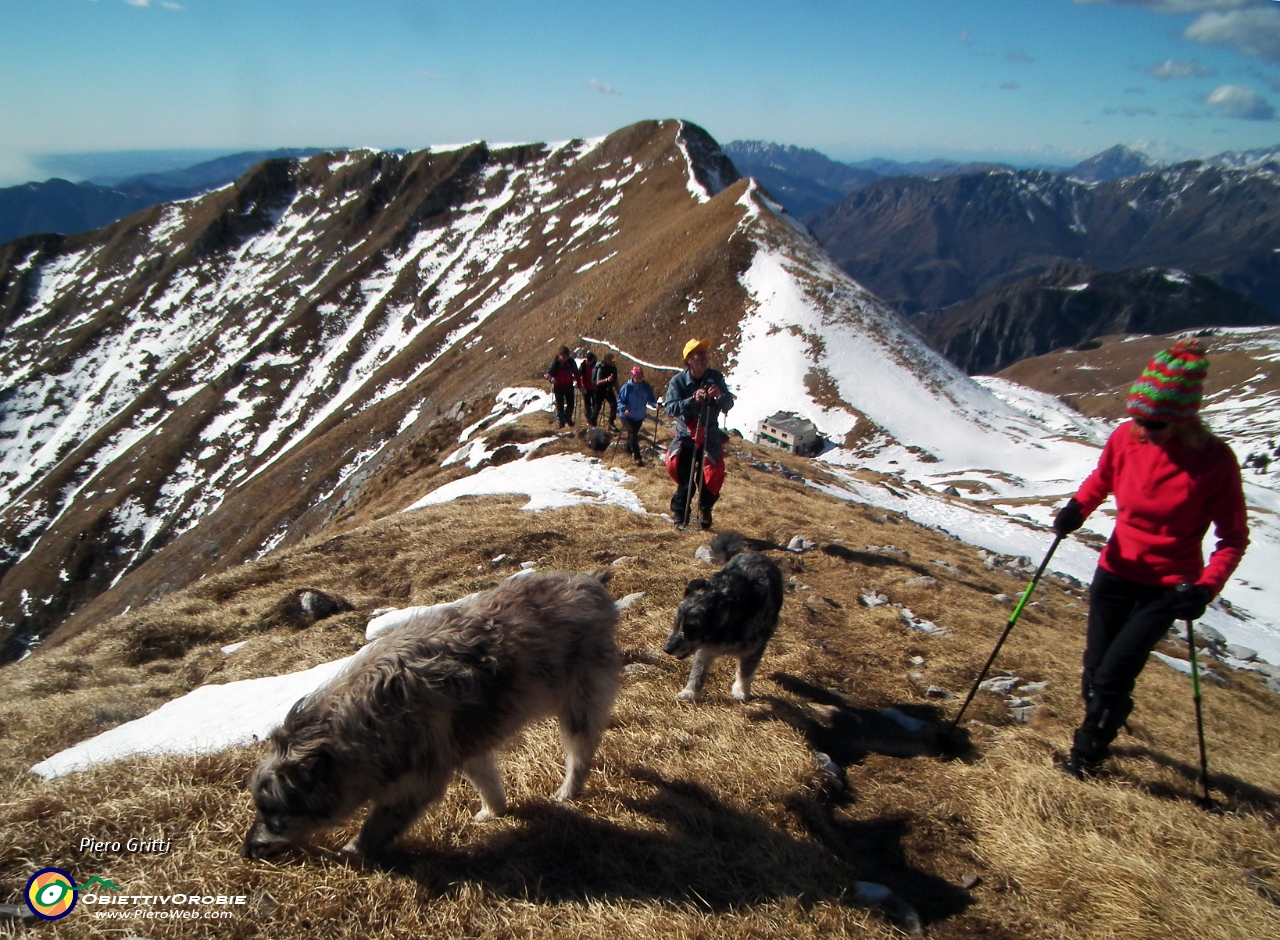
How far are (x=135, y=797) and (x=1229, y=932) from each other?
685 cm

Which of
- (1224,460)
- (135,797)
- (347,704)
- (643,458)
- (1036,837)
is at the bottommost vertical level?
(643,458)

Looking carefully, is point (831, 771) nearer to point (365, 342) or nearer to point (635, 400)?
point (635, 400)

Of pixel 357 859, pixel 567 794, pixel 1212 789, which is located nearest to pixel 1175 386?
pixel 1212 789

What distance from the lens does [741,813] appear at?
501cm

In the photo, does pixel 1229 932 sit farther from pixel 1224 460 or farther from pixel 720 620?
pixel 720 620

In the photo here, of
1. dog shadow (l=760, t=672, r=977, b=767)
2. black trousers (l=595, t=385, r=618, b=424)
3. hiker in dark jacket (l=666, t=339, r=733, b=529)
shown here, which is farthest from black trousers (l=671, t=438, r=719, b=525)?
black trousers (l=595, t=385, r=618, b=424)

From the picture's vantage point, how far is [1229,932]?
3.91 m

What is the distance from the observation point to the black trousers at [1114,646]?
5.61 m

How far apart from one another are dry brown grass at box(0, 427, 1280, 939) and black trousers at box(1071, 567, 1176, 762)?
46cm

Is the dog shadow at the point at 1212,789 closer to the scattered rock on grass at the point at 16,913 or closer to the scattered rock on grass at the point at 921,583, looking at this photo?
the scattered rock on grass at the point at 921,583

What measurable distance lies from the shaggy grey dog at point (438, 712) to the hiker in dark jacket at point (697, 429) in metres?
6.87

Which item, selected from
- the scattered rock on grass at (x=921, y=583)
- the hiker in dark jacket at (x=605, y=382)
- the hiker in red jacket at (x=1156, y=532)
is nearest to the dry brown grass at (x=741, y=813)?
the hiker in red jacket at (x=1156, y=532)

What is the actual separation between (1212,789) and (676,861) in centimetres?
541

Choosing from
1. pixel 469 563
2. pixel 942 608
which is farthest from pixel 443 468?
pixel 942 608
